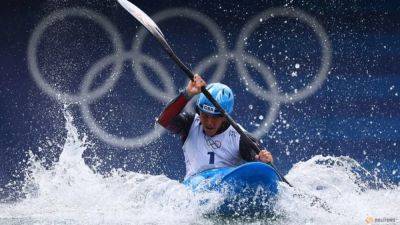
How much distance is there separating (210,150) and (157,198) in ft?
2.32


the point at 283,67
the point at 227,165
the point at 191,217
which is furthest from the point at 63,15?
the point at 191,217

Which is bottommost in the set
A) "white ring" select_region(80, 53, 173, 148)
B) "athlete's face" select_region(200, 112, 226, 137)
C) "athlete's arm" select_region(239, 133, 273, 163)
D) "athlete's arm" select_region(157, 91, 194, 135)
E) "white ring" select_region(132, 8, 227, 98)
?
"athlete's arm" select_region(239, 133, 273, 163)

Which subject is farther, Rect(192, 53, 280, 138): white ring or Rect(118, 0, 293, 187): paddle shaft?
Rect(192, 53, 280, 138): white ring

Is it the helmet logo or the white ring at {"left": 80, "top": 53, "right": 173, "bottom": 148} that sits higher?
the white ring at {"left": 80, "top": 53, "right": 173, "bottom": 148}

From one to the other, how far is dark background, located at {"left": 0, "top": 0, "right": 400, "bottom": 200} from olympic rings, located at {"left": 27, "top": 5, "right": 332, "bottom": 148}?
5 centimetres

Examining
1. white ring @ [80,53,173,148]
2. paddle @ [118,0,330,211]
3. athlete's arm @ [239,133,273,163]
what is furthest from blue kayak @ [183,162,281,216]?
white ring @ [80,53,173,148]

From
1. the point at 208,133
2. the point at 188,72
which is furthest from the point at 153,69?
the point at 188,72

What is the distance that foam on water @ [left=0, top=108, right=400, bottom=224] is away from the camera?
756 centimetres

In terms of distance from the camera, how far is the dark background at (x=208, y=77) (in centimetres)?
1082

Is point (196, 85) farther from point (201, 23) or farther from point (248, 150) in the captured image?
point (201, 23)

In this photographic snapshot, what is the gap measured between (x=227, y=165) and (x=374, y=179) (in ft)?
9.90

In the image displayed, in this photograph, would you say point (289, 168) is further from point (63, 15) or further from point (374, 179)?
point (63, 15)

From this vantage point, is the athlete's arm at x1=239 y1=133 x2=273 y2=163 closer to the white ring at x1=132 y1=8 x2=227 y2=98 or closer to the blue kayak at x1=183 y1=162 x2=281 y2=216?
the blue kayak at x1=183 y1=162 x2=281 y2=216

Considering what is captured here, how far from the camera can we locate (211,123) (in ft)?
27.3
